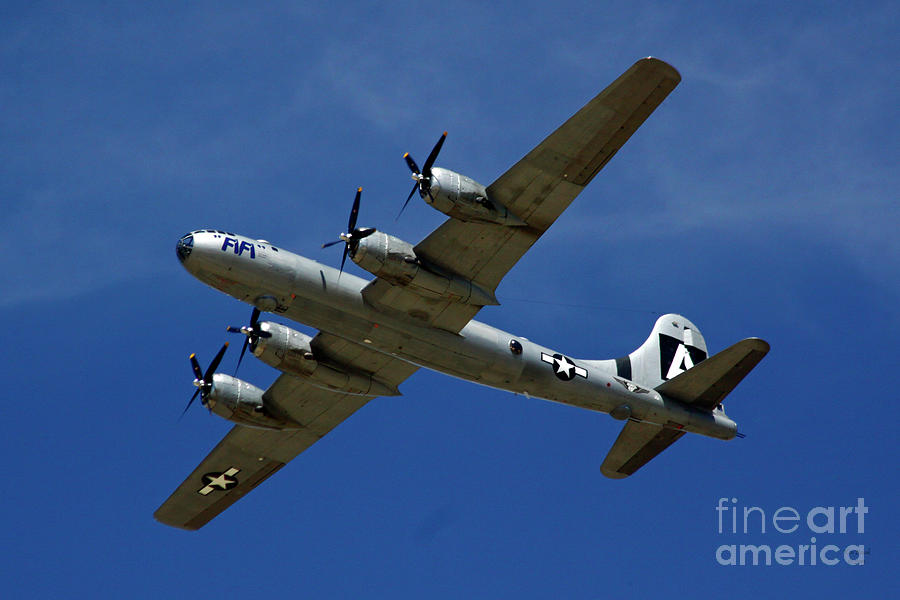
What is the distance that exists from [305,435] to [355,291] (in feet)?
32.4

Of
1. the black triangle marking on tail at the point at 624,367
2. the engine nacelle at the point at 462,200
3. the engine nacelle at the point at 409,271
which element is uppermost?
the engine nacelle at the point at 462,200

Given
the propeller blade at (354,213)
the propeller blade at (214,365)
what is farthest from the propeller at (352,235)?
the propeller blade at (214,365)

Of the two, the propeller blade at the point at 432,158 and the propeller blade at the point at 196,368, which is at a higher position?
the propeller blade at the point at 432,158

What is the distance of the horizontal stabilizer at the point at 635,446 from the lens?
139 feet

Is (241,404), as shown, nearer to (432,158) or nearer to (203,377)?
(203,377)

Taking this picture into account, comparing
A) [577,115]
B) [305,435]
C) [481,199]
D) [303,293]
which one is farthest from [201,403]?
[577,115]

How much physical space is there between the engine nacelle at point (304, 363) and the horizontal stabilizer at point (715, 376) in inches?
428

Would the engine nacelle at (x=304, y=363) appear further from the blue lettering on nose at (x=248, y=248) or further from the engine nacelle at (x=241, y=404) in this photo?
the blue lettering on nose at (x=248, y=248)

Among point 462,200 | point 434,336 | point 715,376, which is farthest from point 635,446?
point 462,200

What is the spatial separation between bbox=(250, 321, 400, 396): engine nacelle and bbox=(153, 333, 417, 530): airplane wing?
978 mm

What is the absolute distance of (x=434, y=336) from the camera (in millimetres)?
37094

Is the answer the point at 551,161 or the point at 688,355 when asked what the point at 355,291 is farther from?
the point at 688,355

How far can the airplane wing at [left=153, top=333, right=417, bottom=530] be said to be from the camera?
1656 inches

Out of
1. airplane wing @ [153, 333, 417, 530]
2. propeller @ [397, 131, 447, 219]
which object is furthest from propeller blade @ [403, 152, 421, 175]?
airplane wing @ [153, 333, 417, 530]
